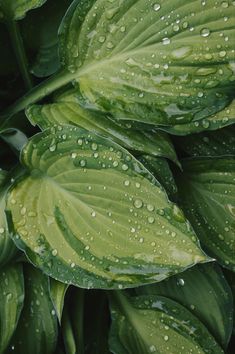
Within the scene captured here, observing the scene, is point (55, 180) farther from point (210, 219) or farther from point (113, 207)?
point (210, 219)

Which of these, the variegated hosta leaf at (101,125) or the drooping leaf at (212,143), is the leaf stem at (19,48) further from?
the drooping leaf at (212,143)

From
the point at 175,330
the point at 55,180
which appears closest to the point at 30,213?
the point at 55,180

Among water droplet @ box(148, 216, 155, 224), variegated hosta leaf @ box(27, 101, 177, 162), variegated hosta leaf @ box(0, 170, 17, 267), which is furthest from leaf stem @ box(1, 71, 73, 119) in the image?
water droplet @ box(148, 216, 155, 224)

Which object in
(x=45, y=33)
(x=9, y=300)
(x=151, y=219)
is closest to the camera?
(x=151, y=219)

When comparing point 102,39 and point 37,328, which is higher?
point 102,39

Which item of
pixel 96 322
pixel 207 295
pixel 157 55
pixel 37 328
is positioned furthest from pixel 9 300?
pixel 157 55

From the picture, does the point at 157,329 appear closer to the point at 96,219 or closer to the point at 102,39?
the point at 96,219

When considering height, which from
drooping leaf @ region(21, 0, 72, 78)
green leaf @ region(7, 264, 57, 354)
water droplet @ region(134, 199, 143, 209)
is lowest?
green leaf @ region(7, 264, 57, 354)

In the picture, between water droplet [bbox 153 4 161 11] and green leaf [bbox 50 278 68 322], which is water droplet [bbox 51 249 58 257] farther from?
water droplet [bbox 153 4 161 11]
